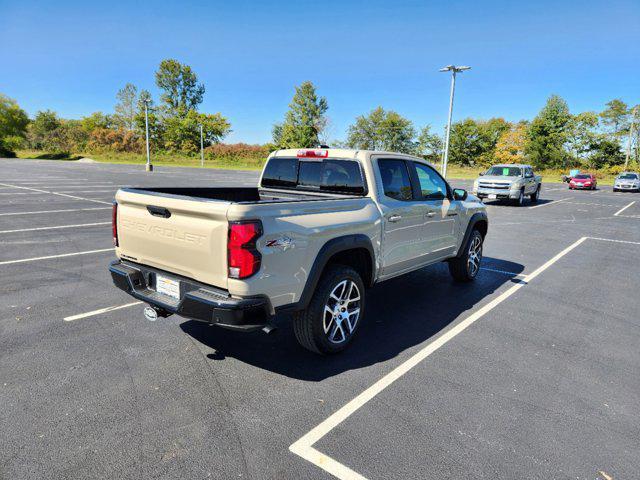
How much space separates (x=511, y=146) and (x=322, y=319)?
7170 cm

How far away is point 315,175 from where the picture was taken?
4461 millimetres

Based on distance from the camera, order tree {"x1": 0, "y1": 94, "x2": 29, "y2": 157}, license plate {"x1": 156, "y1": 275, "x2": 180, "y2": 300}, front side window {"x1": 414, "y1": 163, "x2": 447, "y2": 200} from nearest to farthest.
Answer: license plate {"x1": 156, "y1": 275, "x2": 180, "y2": 300}, front side window {"x1": 414, "y1": 163, "x2": 447, "y2": 200}, tree {"x1": 0, "y1": 94, "x2": 29, "y2": 157}

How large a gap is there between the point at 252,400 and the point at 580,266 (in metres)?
7.17

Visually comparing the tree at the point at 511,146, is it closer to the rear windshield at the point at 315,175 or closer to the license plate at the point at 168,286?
the rear windshield at the point at 315,175

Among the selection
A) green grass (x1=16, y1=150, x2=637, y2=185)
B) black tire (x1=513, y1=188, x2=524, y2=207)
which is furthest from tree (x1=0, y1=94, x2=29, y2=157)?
black tire (x1=513, y1=188, x2=524, y2=207)

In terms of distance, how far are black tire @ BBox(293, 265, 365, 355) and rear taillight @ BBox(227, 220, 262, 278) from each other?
2.63 feet

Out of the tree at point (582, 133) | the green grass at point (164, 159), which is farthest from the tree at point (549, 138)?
the green grass at point (164, 159)

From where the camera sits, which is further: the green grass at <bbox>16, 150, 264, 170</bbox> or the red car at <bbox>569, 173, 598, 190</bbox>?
the green grass at <bbox>16, 150, 264, 170</bbox>

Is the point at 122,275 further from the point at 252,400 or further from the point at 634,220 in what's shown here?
the point at 634,220

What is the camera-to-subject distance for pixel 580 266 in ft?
24.7

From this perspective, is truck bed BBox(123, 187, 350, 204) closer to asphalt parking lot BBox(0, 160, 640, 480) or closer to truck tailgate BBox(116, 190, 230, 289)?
truck tailgate BBox(116, 190, 230, 289)

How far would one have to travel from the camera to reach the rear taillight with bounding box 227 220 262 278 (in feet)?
8.87

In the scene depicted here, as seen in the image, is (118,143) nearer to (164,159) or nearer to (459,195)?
(164,159)

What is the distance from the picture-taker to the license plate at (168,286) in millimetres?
3115
